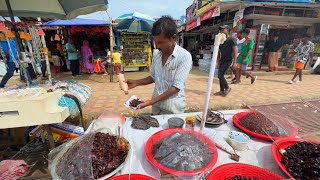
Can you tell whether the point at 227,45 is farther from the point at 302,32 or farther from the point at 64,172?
the point at 302,32

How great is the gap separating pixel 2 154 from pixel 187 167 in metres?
3.23

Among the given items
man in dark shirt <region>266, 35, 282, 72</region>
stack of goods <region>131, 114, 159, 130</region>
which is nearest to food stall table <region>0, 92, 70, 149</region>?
stack of goods <region>131, 114, 159, 130</region>

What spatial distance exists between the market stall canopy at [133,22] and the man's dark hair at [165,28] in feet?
22.2

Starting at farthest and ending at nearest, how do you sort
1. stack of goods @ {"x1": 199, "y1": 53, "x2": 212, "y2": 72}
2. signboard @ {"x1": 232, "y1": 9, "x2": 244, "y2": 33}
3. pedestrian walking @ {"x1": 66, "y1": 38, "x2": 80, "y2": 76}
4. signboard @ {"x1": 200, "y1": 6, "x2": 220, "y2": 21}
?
stack of goods @ {"x1": 199, "y1": 53, "x2": 212, "y2": 72} < pedestrian walking @ {"x1": 66, "y1": 38, "x2": 80, "y2": 76} < signboard @ {"x1": 200, "y1": 6, "x2": 220, "y2": 21} < signboard @ {"x1": 232, "y1": 9, "x2": 244, "y2": 33}

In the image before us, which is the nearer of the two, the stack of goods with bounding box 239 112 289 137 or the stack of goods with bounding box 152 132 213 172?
the stack of goods with bounding box 152 132 213 172

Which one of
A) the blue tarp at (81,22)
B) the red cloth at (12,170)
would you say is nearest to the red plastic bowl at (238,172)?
the red cloth at (12,170)

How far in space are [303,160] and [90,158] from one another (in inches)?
54.9

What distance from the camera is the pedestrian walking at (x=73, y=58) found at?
8344 mm

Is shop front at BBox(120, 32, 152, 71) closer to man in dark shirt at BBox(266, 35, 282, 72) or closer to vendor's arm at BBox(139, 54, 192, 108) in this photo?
man in dark shirt at BBox(266, 35, 282, 72)

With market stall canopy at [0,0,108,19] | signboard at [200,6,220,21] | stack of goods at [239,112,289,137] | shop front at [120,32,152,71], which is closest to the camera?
stack of goods at [239,112,289,137]

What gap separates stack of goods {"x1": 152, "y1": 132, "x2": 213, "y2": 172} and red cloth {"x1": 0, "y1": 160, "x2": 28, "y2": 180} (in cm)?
146

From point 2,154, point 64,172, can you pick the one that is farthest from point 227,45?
point 2,154

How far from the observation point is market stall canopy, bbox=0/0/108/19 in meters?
2.99

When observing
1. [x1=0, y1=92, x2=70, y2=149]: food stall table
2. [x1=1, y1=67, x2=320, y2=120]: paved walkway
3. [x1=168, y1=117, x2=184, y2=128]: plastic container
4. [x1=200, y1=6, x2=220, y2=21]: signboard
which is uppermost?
[x1=200, y1=6, x2=220, y2=21]: signboard
